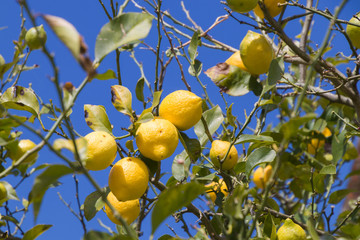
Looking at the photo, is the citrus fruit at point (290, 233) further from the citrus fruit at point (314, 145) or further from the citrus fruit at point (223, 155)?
the citrus fruit at point (314, 145)

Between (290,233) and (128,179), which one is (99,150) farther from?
(290,233)

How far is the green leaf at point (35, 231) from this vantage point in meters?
0.70

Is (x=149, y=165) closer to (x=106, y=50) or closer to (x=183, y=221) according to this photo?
(x=183, y=221)

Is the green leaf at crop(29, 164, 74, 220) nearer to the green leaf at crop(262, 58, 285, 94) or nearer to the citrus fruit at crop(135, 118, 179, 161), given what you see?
the citrus fruit at crop(135, 118, 179, 161)

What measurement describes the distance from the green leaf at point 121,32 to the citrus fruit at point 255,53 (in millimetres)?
405

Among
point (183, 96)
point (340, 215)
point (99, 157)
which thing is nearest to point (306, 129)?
point (340, 215)

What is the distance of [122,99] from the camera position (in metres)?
0.82

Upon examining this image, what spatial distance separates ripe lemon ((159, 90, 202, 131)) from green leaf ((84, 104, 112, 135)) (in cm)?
12

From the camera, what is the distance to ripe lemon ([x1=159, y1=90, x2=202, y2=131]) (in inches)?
31.6

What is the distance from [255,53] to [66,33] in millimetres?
552

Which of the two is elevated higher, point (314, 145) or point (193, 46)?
point (193, 46)

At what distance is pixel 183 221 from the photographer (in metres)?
1.00

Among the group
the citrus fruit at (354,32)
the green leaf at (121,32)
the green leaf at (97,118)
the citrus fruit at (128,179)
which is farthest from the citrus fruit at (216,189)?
the citrus fruit at (354,32)

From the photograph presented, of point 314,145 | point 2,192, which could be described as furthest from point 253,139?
point 314,145
